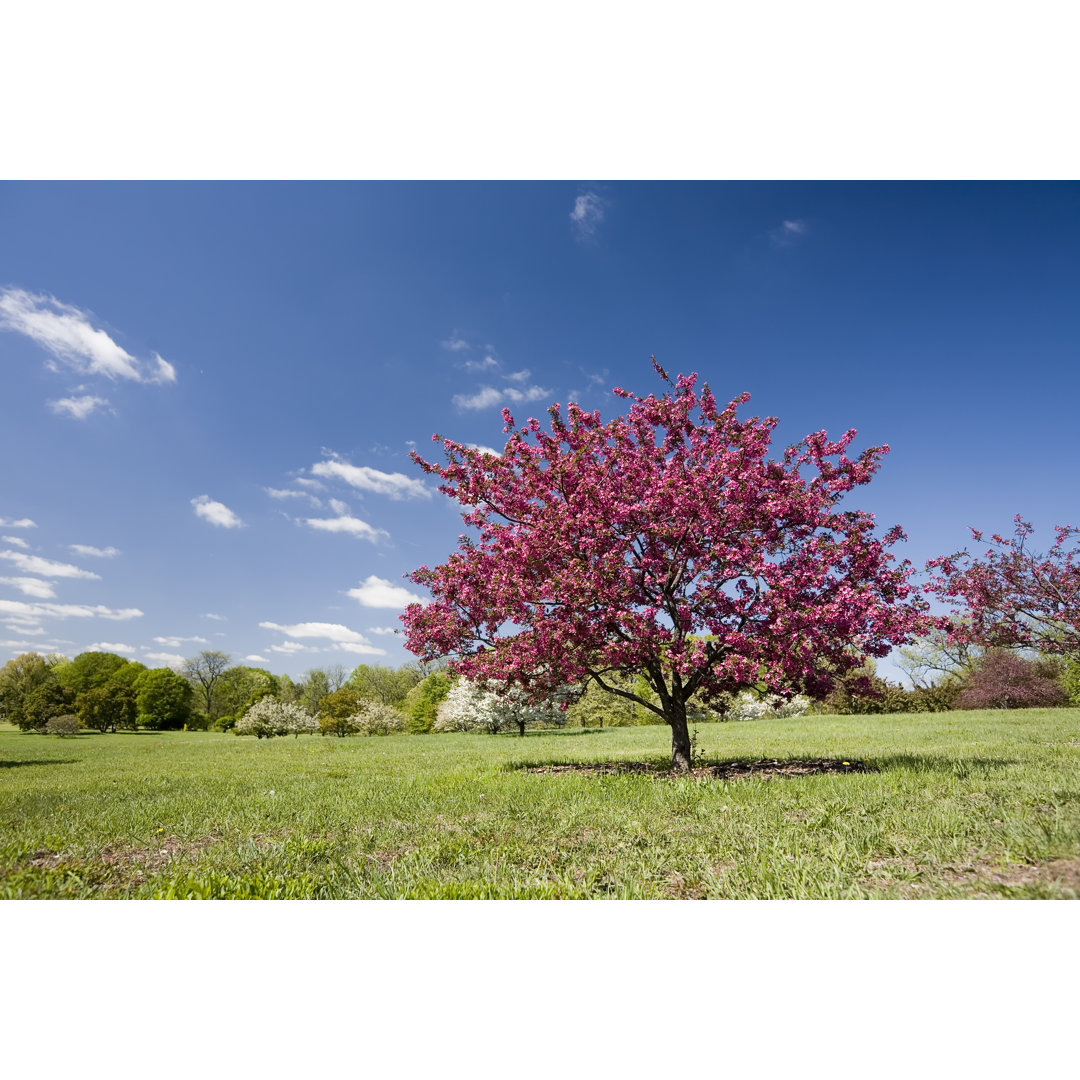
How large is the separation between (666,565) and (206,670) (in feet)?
150

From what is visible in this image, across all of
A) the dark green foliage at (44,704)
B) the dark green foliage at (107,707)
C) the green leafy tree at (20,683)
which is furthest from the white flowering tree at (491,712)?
the green leafy tree at (20,683)

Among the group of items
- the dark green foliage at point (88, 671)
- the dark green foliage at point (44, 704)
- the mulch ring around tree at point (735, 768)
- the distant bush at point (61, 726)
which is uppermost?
the dark green foliage at point (88, 671)

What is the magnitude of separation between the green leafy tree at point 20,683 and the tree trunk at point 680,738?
10.6m

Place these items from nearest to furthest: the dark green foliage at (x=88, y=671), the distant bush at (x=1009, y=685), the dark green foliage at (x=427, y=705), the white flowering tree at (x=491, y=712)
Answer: the dark green foliage at (x=88, y=671), the white flowering tree at (x=491, y=712), the distant bush at (x=1009, y=685), the dark green foliage at (x=427, y=705)

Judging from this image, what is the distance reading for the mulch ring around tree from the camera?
871cm

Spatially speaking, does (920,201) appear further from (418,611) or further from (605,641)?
(418,611)

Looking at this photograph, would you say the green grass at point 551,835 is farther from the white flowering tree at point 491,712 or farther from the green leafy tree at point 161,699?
the white flowering tree at point 491,712

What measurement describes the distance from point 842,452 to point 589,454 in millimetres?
4273

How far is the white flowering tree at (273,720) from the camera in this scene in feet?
94.5

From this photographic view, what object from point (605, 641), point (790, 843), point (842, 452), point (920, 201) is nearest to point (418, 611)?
point (605, 641)

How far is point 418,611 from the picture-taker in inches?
380

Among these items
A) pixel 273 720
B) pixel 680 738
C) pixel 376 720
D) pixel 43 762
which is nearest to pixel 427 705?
pixel 376 720

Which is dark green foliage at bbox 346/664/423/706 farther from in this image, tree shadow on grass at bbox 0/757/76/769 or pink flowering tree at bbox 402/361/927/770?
pink flowering tree at bbox 402/361/927/770

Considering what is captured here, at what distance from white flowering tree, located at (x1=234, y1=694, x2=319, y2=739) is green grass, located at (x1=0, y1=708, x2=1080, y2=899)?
21778 mm
